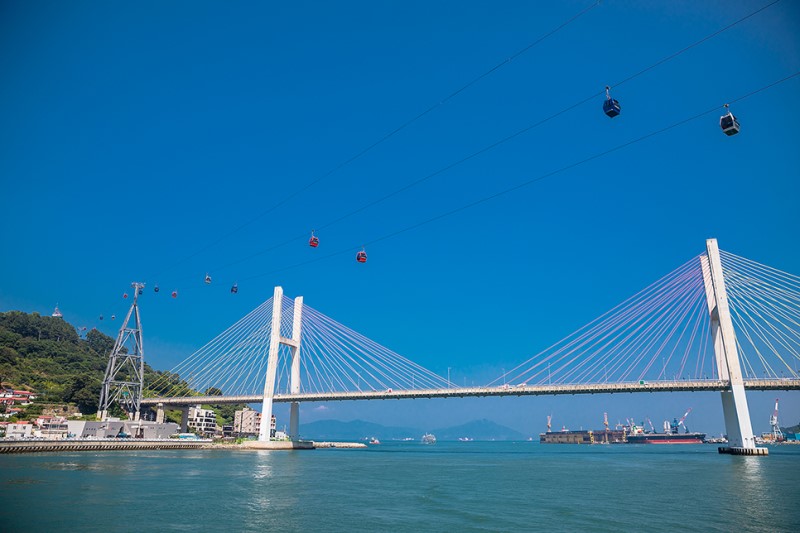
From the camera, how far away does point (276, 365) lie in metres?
67.6

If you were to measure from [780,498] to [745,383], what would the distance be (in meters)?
31.6

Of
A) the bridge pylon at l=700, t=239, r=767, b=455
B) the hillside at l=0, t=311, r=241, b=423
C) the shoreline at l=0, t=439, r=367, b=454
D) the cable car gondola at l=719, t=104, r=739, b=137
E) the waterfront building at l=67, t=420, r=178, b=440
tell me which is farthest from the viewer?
the hillside at l=0, t=311, r=241, b=423

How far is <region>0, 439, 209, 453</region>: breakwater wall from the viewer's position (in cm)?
5406

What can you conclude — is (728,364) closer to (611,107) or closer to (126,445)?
(611,107)

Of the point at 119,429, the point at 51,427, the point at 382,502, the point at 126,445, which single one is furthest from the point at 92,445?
the point at 382,502

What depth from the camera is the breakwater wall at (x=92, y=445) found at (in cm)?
5406

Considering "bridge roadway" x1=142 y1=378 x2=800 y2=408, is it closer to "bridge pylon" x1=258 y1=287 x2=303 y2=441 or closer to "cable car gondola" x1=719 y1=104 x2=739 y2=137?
"bridge pylon" x1=258 y1=287 x2=303 y2=441

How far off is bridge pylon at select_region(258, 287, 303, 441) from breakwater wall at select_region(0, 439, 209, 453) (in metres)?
13.6

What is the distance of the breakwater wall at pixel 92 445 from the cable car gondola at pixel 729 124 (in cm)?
6499

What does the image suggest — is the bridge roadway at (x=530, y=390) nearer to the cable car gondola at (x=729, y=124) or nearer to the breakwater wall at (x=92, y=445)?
the breakwater wall at (x=92, y=445)

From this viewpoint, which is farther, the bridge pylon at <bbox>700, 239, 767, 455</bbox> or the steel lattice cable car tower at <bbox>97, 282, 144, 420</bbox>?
the steel lattice cable car tower at <bbox>97, 282, 144, 420</bbox>

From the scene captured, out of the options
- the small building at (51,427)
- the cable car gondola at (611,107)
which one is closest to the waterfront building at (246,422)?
→ the small building at (51,427)

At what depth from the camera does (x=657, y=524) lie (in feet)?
60.4

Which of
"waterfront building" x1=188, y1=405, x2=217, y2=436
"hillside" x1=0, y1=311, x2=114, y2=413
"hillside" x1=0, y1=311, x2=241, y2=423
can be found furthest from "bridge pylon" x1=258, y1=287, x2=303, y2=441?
"waterfront building" x1=188, y1=405, x2=217, y2=436
